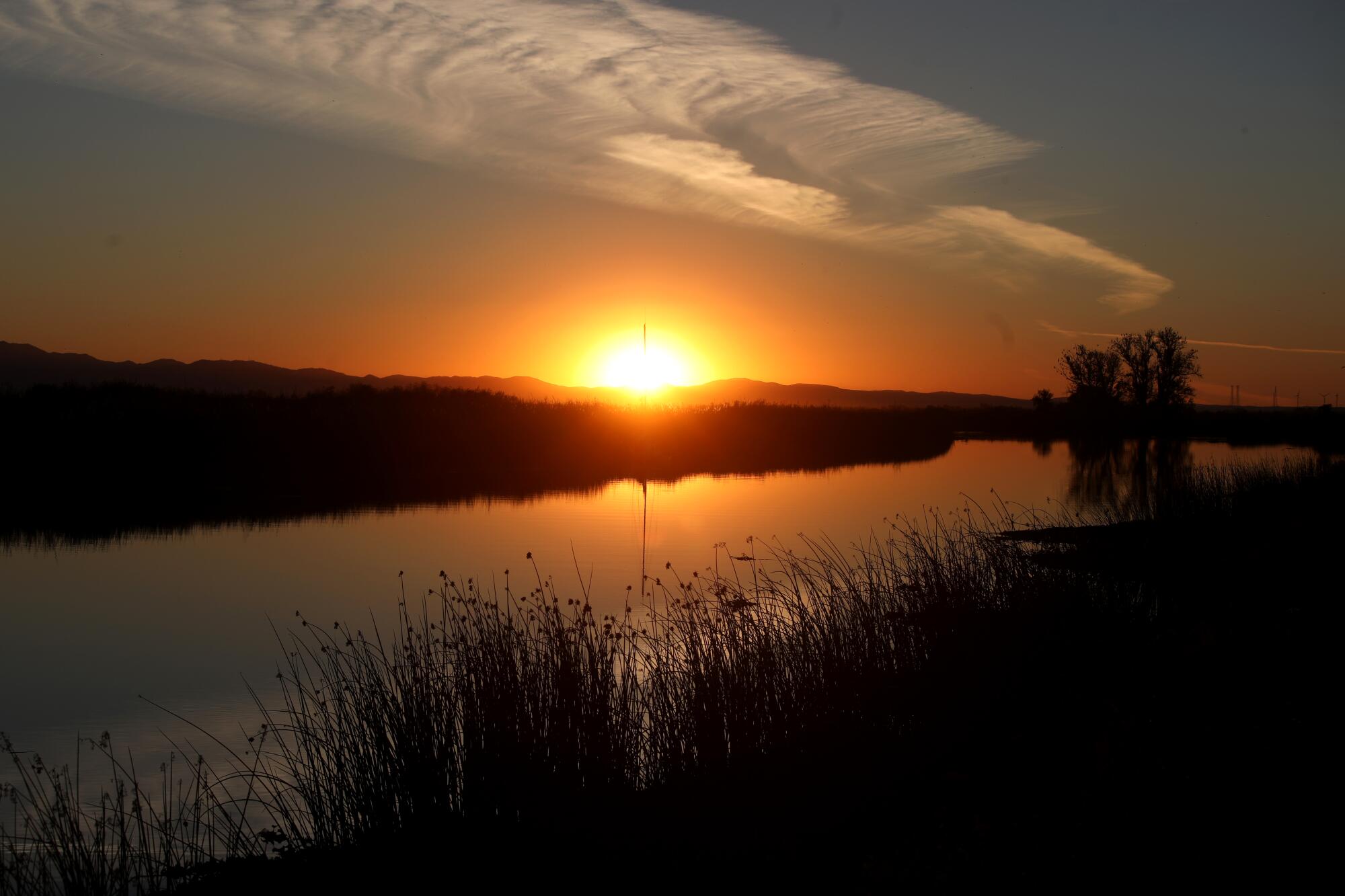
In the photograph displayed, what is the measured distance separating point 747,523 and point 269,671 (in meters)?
13.1

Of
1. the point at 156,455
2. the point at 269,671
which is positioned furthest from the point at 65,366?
the point at 269,671

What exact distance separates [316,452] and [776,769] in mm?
27473

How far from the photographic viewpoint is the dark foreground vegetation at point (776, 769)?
4785 millimetres

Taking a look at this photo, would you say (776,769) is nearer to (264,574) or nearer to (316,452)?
(264,574)

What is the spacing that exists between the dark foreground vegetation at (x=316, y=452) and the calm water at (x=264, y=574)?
3.07 metres

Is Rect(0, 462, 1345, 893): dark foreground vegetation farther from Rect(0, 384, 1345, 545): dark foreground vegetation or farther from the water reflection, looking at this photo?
Rect(0, 384, 1345, 545): dark foreground vegetation

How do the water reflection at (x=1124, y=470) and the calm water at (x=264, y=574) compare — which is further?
the water reflection at (x=1124, y=470)

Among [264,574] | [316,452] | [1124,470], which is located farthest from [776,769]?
[1124,470]

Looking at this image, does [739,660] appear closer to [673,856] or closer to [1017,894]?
[673,856]

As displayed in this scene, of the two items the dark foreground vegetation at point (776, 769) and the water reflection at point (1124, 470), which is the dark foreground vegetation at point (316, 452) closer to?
the water reflection at point (1124, 470)

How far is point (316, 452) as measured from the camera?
31.1 metres

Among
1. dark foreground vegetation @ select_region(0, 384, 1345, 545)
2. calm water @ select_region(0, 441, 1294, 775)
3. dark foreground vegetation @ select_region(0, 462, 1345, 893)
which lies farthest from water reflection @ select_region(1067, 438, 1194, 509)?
dark foreground vegetation @ select_region(0, 462, 1345, 893)

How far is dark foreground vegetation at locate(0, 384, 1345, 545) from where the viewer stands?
957 inches

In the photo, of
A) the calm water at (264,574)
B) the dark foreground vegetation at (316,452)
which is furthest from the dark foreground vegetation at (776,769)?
the dark foreground vegetation at (316,452)
